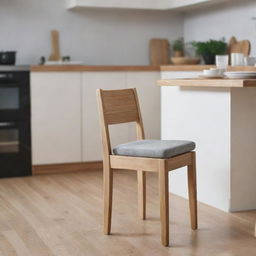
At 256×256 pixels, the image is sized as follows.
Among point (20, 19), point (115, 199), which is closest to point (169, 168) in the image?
point (115, 199)

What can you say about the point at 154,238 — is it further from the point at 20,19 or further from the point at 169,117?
the point at 20,19

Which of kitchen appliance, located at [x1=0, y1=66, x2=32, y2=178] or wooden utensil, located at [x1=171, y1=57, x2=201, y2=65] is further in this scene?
wooden utensil, located at [x1=171, y1=57, x2=201, y2=65]

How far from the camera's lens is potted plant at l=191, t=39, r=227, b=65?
5.58 meters

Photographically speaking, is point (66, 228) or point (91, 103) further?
point (91, 103)

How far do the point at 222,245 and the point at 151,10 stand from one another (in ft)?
12.1

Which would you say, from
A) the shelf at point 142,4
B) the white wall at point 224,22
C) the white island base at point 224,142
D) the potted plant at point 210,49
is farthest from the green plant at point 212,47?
→ the white island base at point 224,142

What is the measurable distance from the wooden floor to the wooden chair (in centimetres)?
12

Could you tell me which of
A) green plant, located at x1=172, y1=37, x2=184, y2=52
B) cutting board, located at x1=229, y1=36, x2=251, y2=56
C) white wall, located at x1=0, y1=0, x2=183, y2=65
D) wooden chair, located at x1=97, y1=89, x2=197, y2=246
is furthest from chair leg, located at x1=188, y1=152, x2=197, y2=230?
green plant, located at x1=172, y1=37, x2=184, y2=52

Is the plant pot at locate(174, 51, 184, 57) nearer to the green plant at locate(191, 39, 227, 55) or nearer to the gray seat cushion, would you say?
the green plant at locate(191, 39, 227, 55)

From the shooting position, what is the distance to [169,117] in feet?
14.0

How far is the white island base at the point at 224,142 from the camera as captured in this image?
3.71 metres

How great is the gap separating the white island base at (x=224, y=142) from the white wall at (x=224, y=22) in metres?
1.66

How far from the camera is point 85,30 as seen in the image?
19.6ft

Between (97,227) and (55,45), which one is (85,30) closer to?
(55,45)
